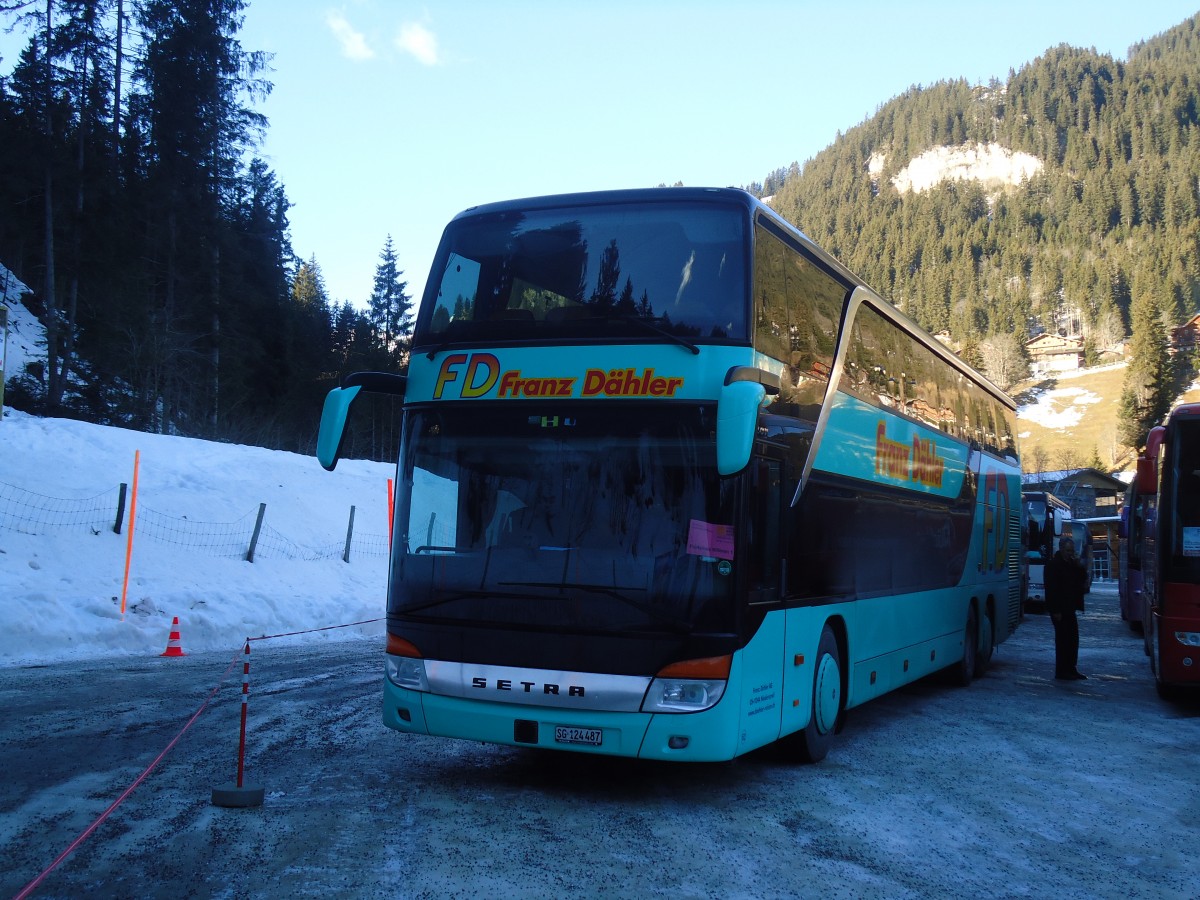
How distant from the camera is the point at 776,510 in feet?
26.1

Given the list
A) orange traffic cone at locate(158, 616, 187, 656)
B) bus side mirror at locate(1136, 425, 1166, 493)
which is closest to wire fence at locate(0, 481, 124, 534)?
orange traffic cone at locate(158, 616, 187, 656)

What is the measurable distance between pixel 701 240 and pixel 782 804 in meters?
3.98

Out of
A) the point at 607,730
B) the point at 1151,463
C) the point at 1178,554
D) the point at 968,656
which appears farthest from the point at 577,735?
the point at 968,656

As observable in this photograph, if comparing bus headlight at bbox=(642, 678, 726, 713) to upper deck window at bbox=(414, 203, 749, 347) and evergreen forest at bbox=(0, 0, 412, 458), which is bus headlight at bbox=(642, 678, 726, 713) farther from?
evergreen forest at bbox=(0, 0, 412, 458)

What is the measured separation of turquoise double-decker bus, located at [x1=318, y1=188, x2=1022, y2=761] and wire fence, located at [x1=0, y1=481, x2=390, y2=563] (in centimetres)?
1400

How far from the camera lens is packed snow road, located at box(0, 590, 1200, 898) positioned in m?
5.48

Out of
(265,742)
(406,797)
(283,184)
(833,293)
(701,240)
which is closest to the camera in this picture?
(406,797)

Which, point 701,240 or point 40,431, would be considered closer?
point 701,240

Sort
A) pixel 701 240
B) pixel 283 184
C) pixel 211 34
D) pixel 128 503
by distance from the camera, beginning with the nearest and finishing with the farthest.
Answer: pixel 701 240
pixel 128 503
pixel 211 34
pixel 283 184

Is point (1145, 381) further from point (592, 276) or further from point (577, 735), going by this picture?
point (577, 735)

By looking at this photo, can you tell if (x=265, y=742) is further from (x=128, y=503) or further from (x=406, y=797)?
(x=128, y=503)

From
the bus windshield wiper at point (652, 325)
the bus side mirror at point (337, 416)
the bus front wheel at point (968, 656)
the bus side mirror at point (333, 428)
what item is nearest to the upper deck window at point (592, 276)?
the bus windshield wiper at point (652, 325)

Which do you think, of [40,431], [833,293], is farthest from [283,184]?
[833,293]

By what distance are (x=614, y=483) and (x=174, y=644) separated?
10.9 m
